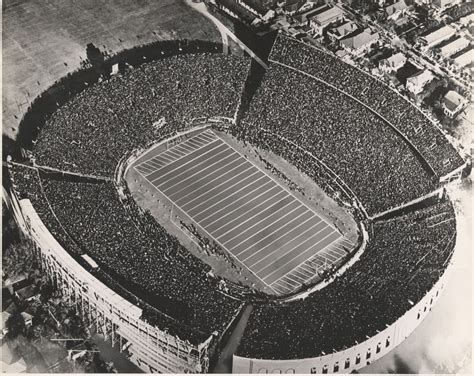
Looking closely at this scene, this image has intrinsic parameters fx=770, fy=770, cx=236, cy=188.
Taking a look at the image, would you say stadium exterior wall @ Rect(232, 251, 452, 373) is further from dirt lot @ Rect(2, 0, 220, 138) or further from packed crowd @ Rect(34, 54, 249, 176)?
dirt lot @ Rect(2, 0, 220, 138)

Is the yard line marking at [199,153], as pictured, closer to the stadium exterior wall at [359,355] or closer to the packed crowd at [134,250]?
the packed crowd at [134,250]

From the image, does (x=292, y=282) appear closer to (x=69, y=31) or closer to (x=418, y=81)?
(x=418, y=81)

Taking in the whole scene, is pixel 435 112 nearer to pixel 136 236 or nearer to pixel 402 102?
pixel 402 102

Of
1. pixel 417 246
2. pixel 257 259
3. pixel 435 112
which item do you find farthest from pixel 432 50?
pixel 257 259

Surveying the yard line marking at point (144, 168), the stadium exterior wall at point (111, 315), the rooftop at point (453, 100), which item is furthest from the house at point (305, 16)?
the stadium exterior wall at point (111, 315)

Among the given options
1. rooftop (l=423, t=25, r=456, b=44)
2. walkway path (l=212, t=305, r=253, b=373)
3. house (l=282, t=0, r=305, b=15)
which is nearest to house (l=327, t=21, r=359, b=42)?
house (l=282, t=0, r=305, b=15)

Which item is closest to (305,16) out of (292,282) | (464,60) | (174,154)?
(464,60)
